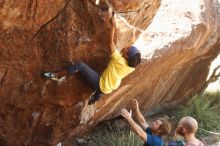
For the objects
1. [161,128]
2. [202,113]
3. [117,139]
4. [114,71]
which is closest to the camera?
[161,128]

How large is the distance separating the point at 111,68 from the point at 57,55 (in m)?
0.72

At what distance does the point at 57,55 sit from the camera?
595cm

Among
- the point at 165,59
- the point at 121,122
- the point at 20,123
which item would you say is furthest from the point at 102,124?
the point at 20,123

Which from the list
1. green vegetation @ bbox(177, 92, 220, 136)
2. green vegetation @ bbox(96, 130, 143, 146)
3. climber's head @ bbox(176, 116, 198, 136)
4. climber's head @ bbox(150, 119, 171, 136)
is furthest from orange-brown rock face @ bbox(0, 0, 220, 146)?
green vegetation @ bbox(177, 92, 220, 136)

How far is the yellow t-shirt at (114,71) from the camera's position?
595 centimetres

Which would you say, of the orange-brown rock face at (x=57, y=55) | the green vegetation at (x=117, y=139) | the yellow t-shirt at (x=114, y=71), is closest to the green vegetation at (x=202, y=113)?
the green vegetation at (x=117, y=139)

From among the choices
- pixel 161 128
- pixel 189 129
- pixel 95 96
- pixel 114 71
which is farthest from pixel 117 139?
pixel 189 129

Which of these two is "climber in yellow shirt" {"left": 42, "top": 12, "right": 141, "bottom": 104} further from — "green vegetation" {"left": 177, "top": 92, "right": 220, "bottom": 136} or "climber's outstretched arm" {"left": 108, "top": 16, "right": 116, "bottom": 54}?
"green vegetation" {"left": 177, "top": 92, "right": 220, "bottom": 136}

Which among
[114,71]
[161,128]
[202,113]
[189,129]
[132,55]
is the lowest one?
[202,113]

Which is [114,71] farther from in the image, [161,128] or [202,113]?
[202,113]

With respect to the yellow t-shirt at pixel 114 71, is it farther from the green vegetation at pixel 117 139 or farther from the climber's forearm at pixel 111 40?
the green vegetation at pixel 117 139

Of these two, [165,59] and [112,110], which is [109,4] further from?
[112,110]

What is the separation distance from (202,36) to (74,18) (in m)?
3.73

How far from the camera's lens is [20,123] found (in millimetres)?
6895
